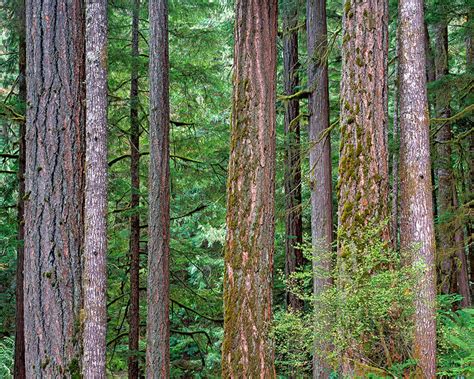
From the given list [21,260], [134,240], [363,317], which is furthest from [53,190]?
[134,240]

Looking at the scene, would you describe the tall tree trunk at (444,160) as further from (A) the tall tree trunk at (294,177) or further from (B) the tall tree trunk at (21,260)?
(B) the tall tree trunk at (21,260)

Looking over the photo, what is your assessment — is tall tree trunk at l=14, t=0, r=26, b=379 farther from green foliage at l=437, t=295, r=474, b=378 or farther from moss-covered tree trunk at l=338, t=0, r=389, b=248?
green foliage at l=437, t=295, r=474, b=378

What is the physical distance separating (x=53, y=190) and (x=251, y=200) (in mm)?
1844

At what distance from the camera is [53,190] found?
5055mm

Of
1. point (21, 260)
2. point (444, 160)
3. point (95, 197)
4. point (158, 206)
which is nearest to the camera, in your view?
point (95, 197)

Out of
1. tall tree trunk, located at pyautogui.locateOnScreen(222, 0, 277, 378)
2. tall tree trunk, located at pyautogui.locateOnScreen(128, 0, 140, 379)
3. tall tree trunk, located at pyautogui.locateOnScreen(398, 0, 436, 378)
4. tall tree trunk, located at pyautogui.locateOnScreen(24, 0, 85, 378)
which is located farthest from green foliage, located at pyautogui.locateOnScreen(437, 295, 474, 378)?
tall tree trunk, located at pyautogui.locateOnScreen(128, 0, 140, 379)

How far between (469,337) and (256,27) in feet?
12.1

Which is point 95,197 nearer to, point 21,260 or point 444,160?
point 21,260

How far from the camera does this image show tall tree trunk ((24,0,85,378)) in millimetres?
4965

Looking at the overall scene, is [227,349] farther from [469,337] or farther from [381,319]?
[469,337]

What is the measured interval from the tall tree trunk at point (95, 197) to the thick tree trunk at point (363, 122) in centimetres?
246

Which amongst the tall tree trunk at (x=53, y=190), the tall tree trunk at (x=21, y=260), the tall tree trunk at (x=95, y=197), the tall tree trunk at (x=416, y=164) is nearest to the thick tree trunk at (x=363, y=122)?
the tall tree trunk at (x=416, y=164)

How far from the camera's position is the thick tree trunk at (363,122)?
6129 millimetres

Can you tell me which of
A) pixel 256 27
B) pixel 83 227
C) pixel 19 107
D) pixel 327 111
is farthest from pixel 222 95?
pixel 83 227
